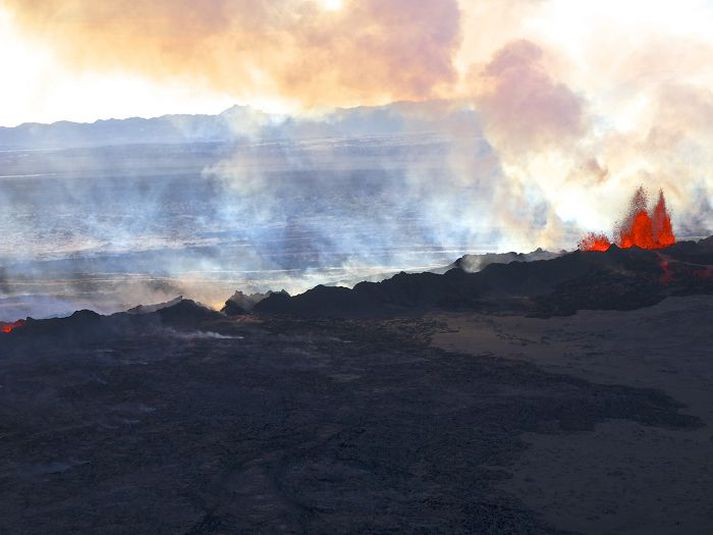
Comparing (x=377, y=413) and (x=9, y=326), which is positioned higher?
(x=9, y=326)

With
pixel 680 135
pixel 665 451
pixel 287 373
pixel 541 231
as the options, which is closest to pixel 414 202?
pixel 680 135

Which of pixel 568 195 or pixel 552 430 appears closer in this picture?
pixel 552 430

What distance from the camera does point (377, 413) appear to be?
27.5m

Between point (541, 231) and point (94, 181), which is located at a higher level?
point (94, 181)

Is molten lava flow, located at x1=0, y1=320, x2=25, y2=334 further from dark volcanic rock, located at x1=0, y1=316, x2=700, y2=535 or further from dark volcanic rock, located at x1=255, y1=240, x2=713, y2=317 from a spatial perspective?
dark volcanic rock, located at x1=255, y1=240, x2=713, y2=317

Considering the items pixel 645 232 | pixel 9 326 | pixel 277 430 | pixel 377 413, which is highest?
pixel 645 232

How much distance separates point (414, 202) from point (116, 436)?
85150 millimetres

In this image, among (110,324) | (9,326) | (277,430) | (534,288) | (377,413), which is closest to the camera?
(277,430)

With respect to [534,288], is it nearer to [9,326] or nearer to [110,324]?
[110,324]

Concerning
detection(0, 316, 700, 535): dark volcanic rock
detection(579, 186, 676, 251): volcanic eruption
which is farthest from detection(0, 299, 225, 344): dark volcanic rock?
detection(579, 186, 676, 251): volcanic eruption

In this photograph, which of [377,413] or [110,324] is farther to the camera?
[110,324]

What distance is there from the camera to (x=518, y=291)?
43.1 meters

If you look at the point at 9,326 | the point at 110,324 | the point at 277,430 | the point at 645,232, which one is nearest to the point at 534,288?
the point at 645,232

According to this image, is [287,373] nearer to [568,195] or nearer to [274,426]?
[274,426]
